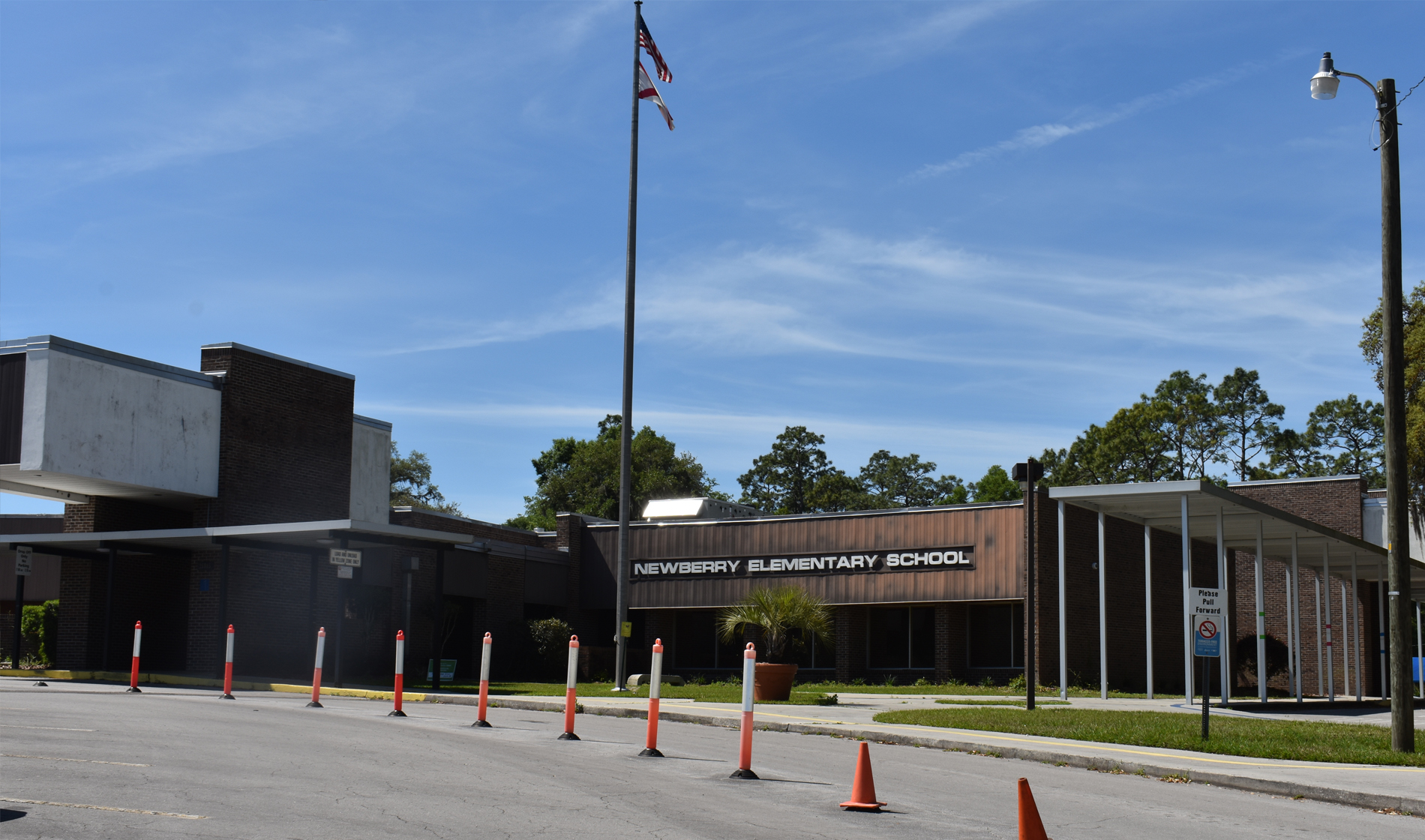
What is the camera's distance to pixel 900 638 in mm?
37062

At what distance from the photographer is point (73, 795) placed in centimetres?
858

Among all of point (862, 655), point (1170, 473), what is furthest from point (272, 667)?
point (1170, 473)

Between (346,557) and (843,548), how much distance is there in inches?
674

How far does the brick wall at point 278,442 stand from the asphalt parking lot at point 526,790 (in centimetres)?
1536

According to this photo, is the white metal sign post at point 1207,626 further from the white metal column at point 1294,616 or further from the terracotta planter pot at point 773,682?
the white metal column at point 1294,616

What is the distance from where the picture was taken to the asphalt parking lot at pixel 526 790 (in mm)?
8094

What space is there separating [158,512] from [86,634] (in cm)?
343

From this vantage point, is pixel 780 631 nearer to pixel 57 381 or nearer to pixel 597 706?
pixel 597 706

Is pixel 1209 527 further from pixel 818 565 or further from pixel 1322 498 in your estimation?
pixel 1322 498

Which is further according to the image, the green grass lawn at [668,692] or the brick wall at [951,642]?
the brick wall at [951,642]

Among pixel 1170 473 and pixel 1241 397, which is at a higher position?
pixel 1241 397

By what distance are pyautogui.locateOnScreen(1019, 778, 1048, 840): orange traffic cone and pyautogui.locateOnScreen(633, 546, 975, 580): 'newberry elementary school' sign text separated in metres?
27.6

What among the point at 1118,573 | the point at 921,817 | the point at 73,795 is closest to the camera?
the point at 73,795

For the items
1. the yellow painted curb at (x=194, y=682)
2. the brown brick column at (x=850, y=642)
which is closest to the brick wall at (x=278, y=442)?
the yellow painted curb at (x=194, y=682)
